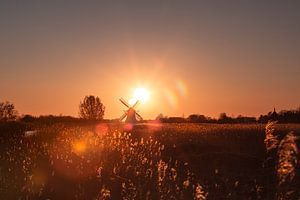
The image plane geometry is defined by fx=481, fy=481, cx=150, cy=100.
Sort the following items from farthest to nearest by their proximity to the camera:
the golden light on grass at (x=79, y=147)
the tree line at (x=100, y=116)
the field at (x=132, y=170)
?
1. the tree line at (x=100, y=116)
2. the golden light on grass at (x=79, y=147)
3. the field at (x=132, y=170)

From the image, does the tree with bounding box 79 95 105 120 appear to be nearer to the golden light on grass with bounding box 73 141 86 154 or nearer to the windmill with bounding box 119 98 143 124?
the windmill with bounding box 119 98 143 124

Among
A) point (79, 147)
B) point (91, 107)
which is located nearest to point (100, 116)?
point (91, 107)

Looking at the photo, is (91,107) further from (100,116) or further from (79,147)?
(79,147)

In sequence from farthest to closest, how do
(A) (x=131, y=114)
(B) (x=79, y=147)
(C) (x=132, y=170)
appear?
(A) (x=131, y=114), (B) (x=79, y=147), (C) (x=132, y=170)

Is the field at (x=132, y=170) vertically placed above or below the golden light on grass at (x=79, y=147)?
below

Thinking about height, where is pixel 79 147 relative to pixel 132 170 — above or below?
above

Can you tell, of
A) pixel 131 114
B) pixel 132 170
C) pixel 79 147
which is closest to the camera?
pixel 132 170

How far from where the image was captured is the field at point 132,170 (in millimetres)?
15445

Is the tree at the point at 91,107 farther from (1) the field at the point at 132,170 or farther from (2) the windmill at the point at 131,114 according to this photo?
(1) the field at the point at 132,170

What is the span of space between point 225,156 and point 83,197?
42.1 ft

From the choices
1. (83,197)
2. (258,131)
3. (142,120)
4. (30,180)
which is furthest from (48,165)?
(142,120)

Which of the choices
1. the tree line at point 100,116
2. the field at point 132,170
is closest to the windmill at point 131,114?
the tree line at point 100,116

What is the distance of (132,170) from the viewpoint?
756 inches

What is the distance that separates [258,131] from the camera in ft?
111
